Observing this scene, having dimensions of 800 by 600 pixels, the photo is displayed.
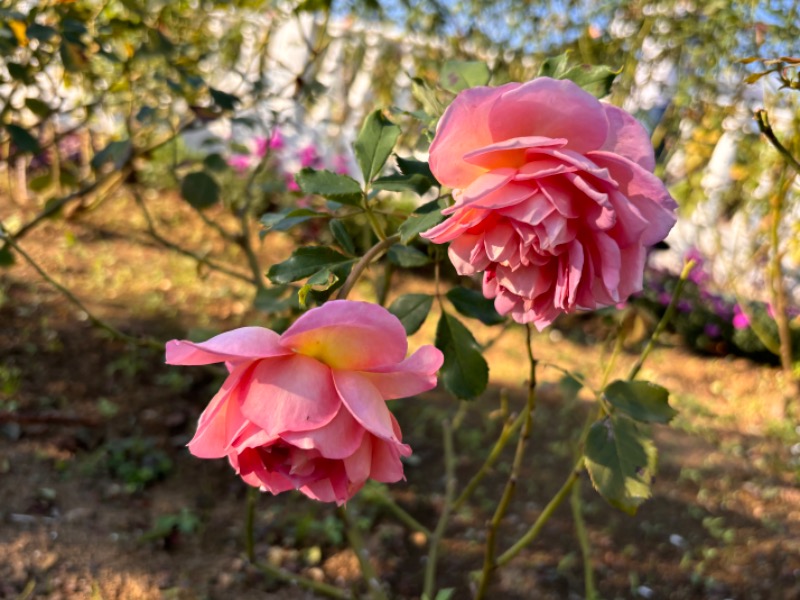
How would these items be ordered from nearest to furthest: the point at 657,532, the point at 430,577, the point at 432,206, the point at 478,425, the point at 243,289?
the point at 432,206, the point at 430,577, the point at 657,532, the point at 478,425, the point at 243,289

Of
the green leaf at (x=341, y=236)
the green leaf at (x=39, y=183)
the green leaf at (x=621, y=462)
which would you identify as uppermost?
the green leaf at (x=341, y=236)

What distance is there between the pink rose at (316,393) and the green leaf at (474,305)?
0.28 m

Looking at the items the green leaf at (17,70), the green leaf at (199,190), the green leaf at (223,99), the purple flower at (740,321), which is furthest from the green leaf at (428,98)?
the purple flower at (740,321)

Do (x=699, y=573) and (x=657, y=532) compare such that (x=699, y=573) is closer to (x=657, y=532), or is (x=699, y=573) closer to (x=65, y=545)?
(x=657, y=532)

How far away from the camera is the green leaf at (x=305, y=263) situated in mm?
591

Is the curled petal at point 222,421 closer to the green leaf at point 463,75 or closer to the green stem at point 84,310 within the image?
the green leaf at point 463,75

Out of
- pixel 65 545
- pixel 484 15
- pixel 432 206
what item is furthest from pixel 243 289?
pixel 432 206

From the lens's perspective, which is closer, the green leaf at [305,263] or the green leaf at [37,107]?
the green leaf at [305,263]

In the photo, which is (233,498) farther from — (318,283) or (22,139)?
(318,283)

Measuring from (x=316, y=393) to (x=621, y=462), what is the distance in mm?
346

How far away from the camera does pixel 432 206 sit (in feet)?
2.04

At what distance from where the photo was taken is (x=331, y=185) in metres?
0.63

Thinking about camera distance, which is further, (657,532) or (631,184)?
(657,532)

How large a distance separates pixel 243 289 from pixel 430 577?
263cm
